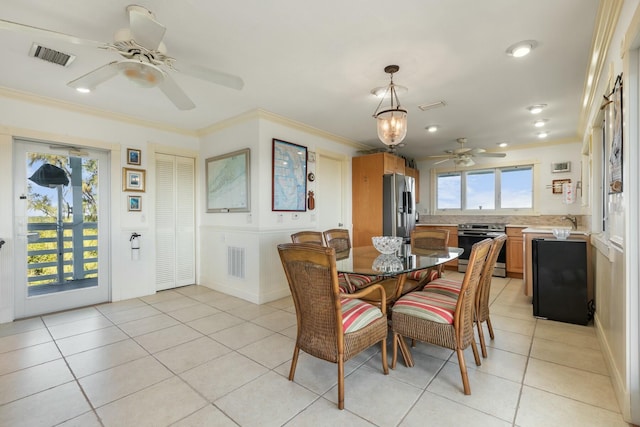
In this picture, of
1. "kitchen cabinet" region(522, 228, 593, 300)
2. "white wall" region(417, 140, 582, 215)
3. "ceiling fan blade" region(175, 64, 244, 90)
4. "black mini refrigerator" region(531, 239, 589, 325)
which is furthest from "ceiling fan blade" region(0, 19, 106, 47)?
"white wall" region(417, 140, 582, 215)

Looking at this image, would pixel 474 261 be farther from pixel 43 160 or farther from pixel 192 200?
pixel 43 160

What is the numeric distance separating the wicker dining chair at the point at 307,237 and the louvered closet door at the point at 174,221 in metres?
2.45

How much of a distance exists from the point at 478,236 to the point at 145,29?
18.7 feet

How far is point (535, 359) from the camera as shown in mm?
2340

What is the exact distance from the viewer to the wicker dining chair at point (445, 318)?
190cm

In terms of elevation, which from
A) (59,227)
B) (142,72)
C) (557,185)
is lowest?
(59,227)

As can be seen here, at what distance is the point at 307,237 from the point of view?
10.7 feet

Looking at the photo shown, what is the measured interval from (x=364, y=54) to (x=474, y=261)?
183 cm

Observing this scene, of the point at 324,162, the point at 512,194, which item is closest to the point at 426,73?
the point at 324,162

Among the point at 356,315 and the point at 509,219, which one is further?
the point at 509,219

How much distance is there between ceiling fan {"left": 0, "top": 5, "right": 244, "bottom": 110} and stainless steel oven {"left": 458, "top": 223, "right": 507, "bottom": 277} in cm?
502

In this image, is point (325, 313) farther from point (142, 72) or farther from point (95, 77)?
point (95, 77)

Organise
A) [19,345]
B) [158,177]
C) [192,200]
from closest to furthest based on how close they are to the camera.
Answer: [19,345], [158,177], [192,200]

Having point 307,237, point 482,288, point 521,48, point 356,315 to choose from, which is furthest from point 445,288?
point 521,48
